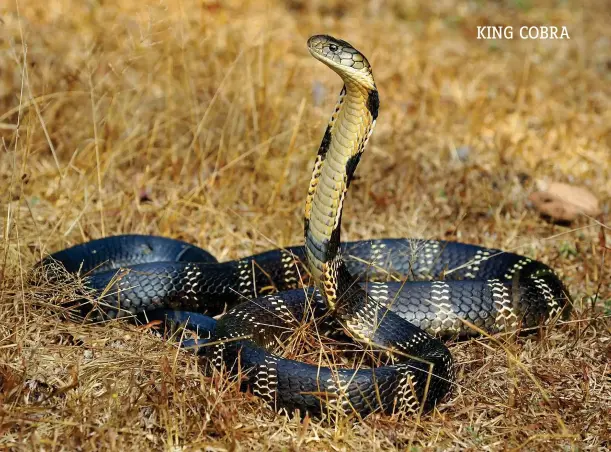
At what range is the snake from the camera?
3.95 m

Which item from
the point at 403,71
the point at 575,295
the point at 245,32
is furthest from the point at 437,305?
the point at 245,32

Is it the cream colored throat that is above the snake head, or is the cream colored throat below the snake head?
below

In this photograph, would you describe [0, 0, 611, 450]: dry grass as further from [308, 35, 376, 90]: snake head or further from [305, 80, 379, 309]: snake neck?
[308, 35, 376, 90]: snake head

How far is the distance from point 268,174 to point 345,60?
3106 millimetres

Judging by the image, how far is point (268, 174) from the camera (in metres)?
6.84

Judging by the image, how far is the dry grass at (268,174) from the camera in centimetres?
383

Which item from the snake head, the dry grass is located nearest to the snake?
the snake head

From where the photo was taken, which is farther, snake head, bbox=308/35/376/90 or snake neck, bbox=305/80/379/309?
snake neck, bbox=305/80/379/309

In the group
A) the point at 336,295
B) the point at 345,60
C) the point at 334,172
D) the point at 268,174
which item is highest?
the point at 345,60

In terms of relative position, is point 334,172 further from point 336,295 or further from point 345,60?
point 336,295

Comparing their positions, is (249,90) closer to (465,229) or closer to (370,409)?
(465,229)

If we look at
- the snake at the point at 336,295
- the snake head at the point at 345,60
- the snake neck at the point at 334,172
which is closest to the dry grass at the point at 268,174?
the snake at the point at 336,295

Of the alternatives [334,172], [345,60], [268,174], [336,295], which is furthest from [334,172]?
[268,174]

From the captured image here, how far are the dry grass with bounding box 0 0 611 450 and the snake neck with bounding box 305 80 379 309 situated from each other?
32.2 inches
